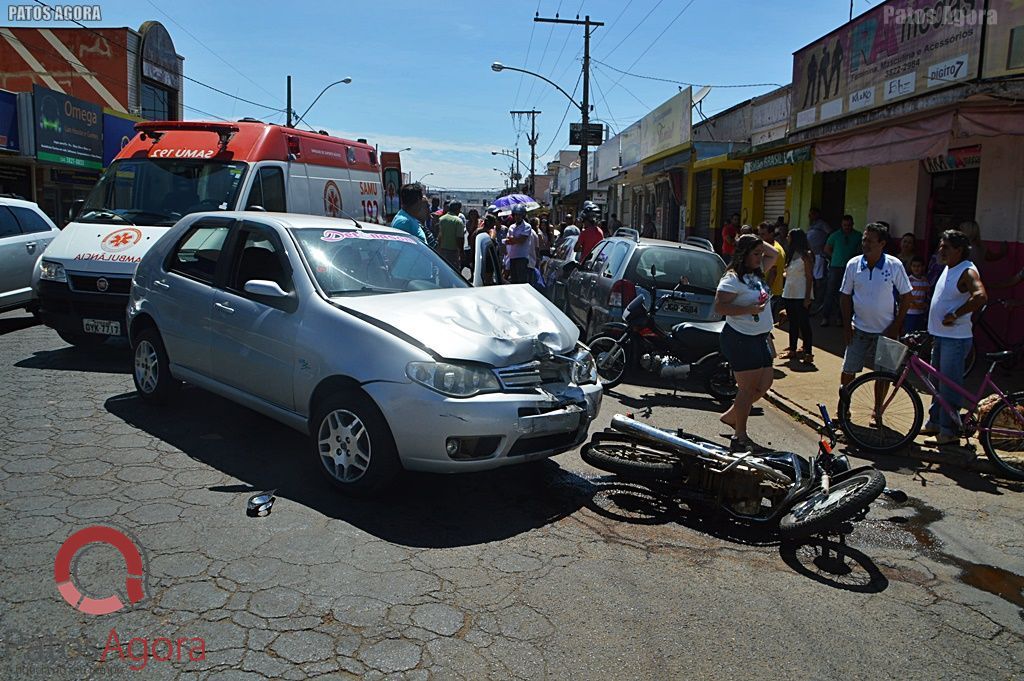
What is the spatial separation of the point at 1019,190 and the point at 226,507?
31.8 feet

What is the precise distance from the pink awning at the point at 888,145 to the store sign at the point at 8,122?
62.7 ft

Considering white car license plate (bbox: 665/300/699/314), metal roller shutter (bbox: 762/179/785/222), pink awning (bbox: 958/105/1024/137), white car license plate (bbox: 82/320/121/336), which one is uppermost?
pink awning (bbox: 958/105/1024/137)

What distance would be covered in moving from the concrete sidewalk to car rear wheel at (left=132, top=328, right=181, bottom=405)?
573cm

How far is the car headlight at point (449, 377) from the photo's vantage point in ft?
15.3

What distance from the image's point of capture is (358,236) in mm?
6195

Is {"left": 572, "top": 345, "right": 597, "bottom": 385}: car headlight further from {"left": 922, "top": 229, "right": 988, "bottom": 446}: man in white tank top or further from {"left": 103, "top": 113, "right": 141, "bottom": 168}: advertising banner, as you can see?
{"left": 103, "top": 113, "right": 141, "bottom": 168}: advertising banner

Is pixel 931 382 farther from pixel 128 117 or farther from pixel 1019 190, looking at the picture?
pixel 128 117

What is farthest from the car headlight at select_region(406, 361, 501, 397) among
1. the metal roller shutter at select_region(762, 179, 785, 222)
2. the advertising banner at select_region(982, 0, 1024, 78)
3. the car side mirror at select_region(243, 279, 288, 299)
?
the metal roller shutter at select_region(762, 179, 785, 222)

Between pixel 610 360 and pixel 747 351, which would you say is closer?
pixel 747 351

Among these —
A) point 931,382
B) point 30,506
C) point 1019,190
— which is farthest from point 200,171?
point 1019,190

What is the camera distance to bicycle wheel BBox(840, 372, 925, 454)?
671 cm

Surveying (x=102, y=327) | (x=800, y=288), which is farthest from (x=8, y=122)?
(x=800, y=288)

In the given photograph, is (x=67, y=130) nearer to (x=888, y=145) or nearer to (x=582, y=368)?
→ (x=888, y=145)

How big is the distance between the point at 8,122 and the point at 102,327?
16.0 metres
